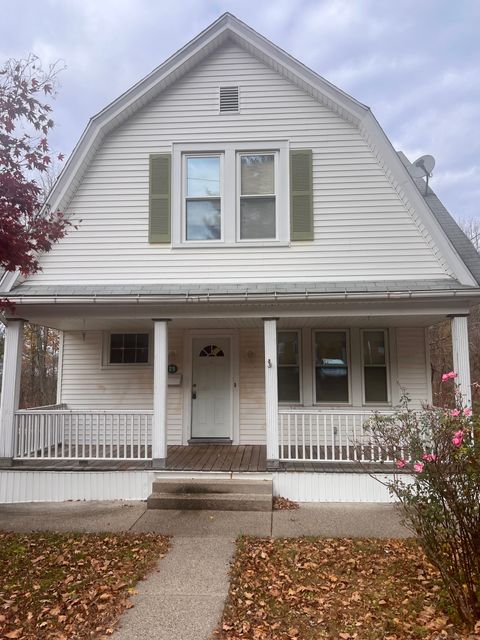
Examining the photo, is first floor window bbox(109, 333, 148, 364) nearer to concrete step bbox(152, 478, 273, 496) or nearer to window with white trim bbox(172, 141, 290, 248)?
window with white trim bbox(172, 141, 290, 248)

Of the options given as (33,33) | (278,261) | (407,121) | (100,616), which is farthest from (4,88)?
(407,121)

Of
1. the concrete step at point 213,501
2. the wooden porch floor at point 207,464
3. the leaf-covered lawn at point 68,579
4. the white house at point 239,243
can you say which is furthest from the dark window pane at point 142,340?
the leaf-covered lawn at point 68,579

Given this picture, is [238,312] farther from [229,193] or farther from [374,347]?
[374,347]

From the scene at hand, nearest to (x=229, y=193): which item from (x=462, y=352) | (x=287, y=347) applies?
(x=287, y=347)

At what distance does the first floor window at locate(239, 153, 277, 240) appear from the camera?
7410mm

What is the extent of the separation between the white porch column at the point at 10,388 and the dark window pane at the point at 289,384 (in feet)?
15.3

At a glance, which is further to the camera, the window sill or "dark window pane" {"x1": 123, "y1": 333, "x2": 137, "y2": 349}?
A: "dark window pane" {"x1": 123, "y1": 333, "x2": 137, "y2": 349}

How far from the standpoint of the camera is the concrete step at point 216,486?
20.2ft

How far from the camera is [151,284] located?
7.18m

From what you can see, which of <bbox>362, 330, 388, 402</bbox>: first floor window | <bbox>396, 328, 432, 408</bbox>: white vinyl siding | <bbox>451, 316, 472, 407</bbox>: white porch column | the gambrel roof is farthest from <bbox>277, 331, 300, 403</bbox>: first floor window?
<bbox>451, 316, 472, 407</bbox>: white porch column

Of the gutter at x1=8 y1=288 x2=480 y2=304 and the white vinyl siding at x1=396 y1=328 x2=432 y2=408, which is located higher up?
the gutter at x1=8 y1=288 x2=480 y2=304

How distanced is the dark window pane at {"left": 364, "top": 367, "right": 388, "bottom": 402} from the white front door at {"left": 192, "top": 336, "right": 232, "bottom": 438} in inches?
106

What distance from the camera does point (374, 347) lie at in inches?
327

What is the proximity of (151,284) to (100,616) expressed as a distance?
4.85 metres
